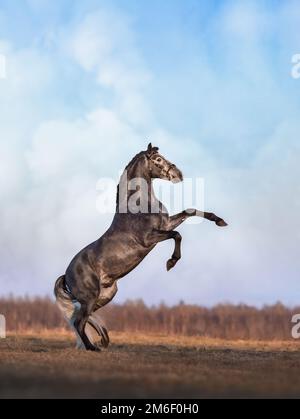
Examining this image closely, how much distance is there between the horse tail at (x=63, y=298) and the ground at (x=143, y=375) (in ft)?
4.23

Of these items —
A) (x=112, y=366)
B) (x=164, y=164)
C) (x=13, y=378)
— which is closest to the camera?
(x=13, y=378)

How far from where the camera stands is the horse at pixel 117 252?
1202 cm

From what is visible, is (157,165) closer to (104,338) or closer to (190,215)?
(190,215)

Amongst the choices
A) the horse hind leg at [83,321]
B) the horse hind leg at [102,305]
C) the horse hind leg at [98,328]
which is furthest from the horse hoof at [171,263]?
the horse hind leg at [98,328]

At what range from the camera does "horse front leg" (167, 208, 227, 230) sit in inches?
485

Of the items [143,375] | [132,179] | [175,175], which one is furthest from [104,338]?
[143,375]

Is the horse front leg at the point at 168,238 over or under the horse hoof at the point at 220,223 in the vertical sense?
under

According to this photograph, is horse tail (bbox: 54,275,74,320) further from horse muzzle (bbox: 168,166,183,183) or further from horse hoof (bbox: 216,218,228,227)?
horse hoof (bbox: 216,218,228,227)

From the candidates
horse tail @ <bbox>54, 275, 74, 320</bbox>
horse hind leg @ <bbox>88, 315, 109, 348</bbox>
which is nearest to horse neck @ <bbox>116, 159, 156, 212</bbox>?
horse tail @ <bbox>54, 275, 74, 320</bbox>

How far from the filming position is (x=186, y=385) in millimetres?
6992

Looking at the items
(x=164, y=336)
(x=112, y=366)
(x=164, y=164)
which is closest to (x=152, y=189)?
(x=164, y=164)

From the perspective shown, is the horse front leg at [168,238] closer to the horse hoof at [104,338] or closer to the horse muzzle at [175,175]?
the horse muzzle at [175,175]
